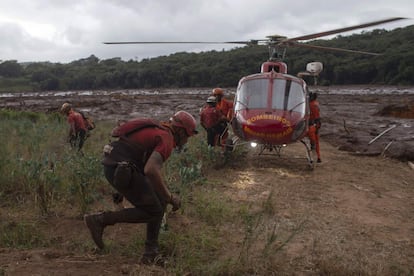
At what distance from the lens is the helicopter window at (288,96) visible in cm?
970

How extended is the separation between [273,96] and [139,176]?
18.8 ft

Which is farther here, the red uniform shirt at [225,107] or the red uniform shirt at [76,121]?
the red uniform shirt at [225,107]

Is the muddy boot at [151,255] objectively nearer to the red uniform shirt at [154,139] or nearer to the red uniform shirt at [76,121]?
the red uniform shirt at [154,139]

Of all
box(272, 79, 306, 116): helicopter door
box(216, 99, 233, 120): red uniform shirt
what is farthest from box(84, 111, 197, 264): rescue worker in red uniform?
box(216, 99, 233, 120): red uniform shirt

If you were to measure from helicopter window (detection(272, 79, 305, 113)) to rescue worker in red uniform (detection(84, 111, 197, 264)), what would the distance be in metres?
5.23

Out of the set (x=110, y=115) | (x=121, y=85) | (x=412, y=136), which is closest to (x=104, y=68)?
(x=121, y=85)

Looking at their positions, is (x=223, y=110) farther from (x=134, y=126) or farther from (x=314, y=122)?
(x=134, y=126)

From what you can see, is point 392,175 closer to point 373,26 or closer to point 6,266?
point 373,26

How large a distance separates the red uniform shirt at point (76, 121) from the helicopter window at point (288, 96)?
4.31 metres

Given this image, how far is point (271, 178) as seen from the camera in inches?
360

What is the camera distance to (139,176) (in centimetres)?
457

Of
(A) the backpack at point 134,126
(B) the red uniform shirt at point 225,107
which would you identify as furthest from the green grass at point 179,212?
(B) the red uniform shirt at point 225,107

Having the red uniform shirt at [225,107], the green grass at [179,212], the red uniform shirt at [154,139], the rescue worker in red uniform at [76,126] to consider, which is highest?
the red uniform shirt at [154,139]

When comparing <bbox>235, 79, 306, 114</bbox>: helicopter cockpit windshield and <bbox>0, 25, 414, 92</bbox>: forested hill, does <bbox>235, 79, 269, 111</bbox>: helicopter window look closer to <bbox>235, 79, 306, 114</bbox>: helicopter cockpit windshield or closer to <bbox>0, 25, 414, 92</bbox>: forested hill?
<bbox>235, 79, 306, 114</bbox>: helicopter cockpit windshield
